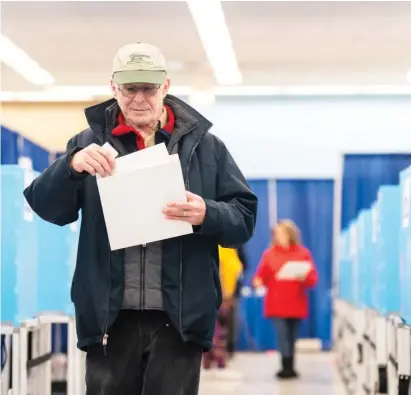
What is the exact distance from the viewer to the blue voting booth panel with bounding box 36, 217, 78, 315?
4.20 metres

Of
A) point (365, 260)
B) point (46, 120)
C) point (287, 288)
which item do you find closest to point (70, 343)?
point (365, 260)

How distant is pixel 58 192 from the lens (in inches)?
83.3

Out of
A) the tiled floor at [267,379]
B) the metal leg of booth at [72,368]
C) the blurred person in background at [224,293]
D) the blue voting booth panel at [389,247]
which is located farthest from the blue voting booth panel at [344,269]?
the metal leg of booth at [72,368]

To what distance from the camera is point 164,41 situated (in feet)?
29.3

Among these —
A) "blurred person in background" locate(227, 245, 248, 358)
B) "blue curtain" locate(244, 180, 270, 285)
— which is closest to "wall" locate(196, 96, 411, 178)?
"blue curtain" locate(244, 180, 270, 285)

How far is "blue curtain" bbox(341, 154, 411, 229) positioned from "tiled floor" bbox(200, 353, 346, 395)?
178 centimetres

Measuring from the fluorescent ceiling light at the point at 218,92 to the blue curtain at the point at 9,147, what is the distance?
3.27 m

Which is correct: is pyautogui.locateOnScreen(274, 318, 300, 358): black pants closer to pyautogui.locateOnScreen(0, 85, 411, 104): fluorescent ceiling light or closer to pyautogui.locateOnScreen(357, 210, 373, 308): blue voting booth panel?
pyautogui.locateOnScreen(357, 210, 373, 308): blue voting booth panel

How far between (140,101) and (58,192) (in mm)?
295

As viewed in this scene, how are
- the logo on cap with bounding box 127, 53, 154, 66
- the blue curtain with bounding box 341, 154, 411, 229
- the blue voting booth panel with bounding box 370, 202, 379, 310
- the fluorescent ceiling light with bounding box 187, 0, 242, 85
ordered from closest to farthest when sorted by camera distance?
the logo on cap with bounding box 127, 53, 154, 66, the blue voting booth panel with bounding box 370, 202, 379, 310, the fluorescent ceiling light with bounding box 187, 0, 242, 85, the blue curtain with bounding box 341, 154, 411, 229

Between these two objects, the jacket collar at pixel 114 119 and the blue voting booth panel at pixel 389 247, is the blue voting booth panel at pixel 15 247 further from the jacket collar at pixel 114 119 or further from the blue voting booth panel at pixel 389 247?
the blue voting booth panel at pixel 389 247

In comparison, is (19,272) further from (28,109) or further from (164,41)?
(28,109)

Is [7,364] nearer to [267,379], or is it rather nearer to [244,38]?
[267,379]

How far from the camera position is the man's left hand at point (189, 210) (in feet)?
6.81
